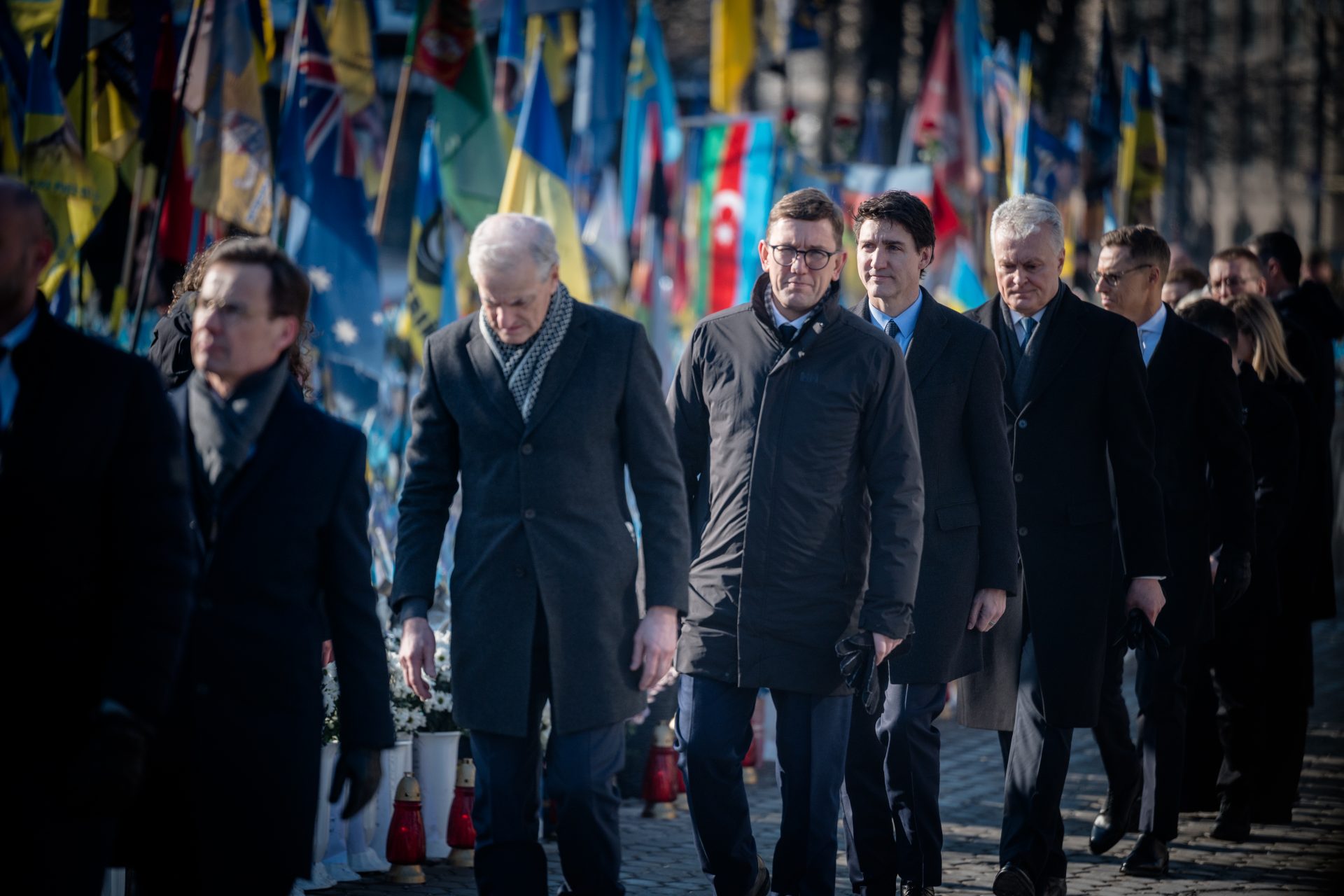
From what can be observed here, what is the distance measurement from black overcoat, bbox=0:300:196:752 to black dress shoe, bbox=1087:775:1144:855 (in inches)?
165

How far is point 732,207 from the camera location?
1381 cm

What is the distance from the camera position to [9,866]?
9.84 feet

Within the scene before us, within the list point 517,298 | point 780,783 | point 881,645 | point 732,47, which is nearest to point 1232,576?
point 881,645

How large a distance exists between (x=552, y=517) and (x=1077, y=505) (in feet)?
7.21

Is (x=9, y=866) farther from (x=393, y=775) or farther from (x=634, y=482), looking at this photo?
(x=393, y=775)

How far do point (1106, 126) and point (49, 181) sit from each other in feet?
38.5

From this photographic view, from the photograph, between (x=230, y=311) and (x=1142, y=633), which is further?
(x=1142, y=633)

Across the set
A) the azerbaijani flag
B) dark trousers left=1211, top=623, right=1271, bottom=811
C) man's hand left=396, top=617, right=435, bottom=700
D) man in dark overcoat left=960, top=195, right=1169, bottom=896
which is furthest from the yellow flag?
man's hand left=396, top=617, right=435, bottom=700

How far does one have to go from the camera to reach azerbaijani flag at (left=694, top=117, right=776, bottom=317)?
13609 mm

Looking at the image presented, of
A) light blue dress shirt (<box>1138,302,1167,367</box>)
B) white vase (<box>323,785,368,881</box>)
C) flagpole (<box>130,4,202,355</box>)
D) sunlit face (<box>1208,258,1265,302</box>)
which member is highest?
flagpole (<box>130,4,202,355</box>)

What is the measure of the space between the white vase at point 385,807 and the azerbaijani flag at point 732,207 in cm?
761

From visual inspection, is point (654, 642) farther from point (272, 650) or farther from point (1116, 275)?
point (1116, 275)

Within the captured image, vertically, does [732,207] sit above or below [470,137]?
above

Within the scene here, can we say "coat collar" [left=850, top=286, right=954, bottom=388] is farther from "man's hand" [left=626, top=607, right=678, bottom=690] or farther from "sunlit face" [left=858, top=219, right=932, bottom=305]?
"man's hand" [left=626, top=607, right=678, bottom=690]
